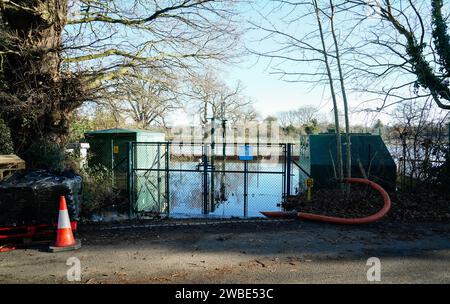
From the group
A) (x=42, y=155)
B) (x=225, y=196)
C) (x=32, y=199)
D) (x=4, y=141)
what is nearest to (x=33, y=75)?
(x=42, y=155)

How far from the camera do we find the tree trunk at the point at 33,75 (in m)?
8.41

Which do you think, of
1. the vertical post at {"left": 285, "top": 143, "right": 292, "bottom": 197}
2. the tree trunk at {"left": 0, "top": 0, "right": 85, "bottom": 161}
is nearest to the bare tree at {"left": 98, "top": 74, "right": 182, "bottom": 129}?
the tree trunk at {"left": 0, "top": 0, "right": 85, "bottom": 161}

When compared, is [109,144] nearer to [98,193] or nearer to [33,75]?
[98,193]

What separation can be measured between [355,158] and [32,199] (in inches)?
367

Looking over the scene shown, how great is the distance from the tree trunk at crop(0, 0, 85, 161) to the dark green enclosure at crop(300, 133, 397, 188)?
7929 mm

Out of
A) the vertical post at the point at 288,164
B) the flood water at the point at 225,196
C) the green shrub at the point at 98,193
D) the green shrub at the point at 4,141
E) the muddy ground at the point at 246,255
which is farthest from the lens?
the flood water at the point at 225,196

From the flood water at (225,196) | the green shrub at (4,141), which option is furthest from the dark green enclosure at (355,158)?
the green shrub at (4,141)

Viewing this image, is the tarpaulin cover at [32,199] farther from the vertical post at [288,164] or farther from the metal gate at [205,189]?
the vertical post at [288,164]

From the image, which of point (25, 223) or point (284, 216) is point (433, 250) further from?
point (25, 223)

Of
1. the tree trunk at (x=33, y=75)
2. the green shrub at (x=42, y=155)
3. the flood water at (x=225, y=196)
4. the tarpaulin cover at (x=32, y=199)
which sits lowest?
the flood water at (x=225, y=196)

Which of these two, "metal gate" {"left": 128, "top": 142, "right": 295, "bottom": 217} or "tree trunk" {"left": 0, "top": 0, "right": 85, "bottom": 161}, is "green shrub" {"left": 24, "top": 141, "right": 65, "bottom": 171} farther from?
"metal gate" {"left": 128, "top": 142, "right": 295, "bottom": 217}

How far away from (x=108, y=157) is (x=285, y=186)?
8.61 m

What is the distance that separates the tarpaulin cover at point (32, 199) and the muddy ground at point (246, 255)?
615 millimetres

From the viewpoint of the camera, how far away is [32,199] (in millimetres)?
5758
